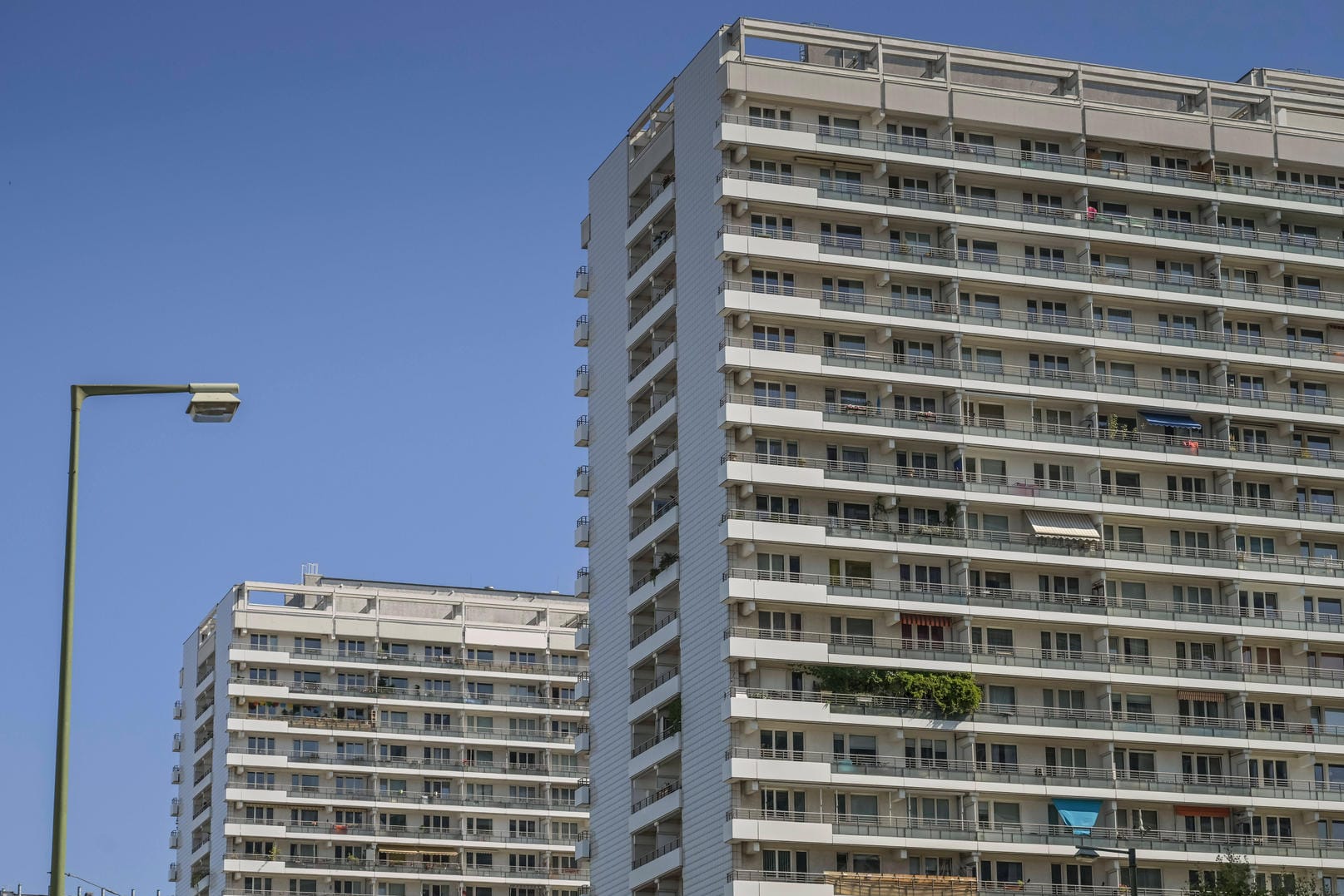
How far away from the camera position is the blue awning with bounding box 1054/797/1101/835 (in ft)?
292

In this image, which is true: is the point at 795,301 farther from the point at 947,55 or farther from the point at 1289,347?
the point at 1289,347

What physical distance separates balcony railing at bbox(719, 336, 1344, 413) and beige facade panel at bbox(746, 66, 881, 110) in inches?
432

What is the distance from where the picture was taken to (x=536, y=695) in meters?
146

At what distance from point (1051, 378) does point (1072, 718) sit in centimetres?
1531

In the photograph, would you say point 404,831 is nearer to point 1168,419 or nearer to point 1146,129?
point 1168,419

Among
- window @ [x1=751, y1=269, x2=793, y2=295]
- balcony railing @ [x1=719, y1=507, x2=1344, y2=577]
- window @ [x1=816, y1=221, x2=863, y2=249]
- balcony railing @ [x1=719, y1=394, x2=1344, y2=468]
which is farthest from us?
window @ [x1=816, y1=221, x2=863, y2=249]

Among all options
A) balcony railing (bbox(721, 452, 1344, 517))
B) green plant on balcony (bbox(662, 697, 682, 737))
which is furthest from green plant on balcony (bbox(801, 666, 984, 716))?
balcony railing (bbox(721, 452, 1344, 517))

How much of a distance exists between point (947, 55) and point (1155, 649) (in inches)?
1114

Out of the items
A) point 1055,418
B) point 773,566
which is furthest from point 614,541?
point 1055,418

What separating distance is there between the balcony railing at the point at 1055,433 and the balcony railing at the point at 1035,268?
669 centimetres

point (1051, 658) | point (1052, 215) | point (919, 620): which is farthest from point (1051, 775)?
point (1052, 215)

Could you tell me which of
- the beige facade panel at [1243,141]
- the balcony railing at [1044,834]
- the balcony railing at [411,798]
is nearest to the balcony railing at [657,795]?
the balcony railing at [1044,834]

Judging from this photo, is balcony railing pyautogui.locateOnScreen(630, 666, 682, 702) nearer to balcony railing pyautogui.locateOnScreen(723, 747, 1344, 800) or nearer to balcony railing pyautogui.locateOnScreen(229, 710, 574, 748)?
balcony railing pyautogui.locateOnScreen(723, 747, 1344, 800)

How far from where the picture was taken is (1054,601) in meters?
92.2
